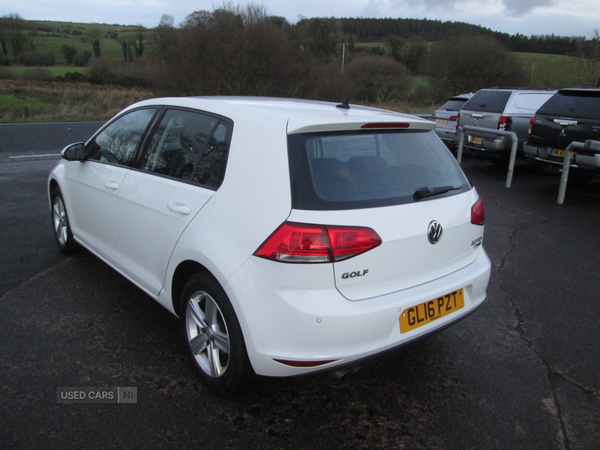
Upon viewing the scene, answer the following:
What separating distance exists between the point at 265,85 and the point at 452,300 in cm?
2046

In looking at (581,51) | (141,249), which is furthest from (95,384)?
(581,51)

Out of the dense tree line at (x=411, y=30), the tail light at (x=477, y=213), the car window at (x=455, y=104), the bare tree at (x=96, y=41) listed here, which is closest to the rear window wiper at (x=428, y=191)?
the tail light at (x=477, y=213)

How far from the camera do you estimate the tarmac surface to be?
246cm

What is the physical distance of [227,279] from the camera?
7.95 feet

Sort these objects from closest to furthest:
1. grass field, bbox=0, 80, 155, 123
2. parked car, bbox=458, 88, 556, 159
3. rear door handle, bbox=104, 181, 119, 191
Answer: rear door handle, bbox=104, 181, 119, 191
parked car, bbox=458, 88, 556, 159
grass field, bbox=0, 80, 155, 123

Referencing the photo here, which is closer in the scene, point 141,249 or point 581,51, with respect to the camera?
point 141,249

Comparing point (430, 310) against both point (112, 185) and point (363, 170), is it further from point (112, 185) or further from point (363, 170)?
point (112, 185)

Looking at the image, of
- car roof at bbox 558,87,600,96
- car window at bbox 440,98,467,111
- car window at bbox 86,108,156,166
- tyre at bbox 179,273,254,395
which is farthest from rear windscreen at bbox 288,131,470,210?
car window at bbox 440,98,467,111

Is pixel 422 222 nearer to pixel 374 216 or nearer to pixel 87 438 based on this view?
pixel 374 216

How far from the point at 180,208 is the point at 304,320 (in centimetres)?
107

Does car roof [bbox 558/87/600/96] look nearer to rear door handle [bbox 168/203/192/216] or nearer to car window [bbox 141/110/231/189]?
car window [bbox 141/110/231/189]

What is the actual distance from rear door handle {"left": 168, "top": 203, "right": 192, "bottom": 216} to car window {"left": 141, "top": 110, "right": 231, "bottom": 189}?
167mm

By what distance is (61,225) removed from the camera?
4.76 m

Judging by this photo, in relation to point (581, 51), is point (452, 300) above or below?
below
